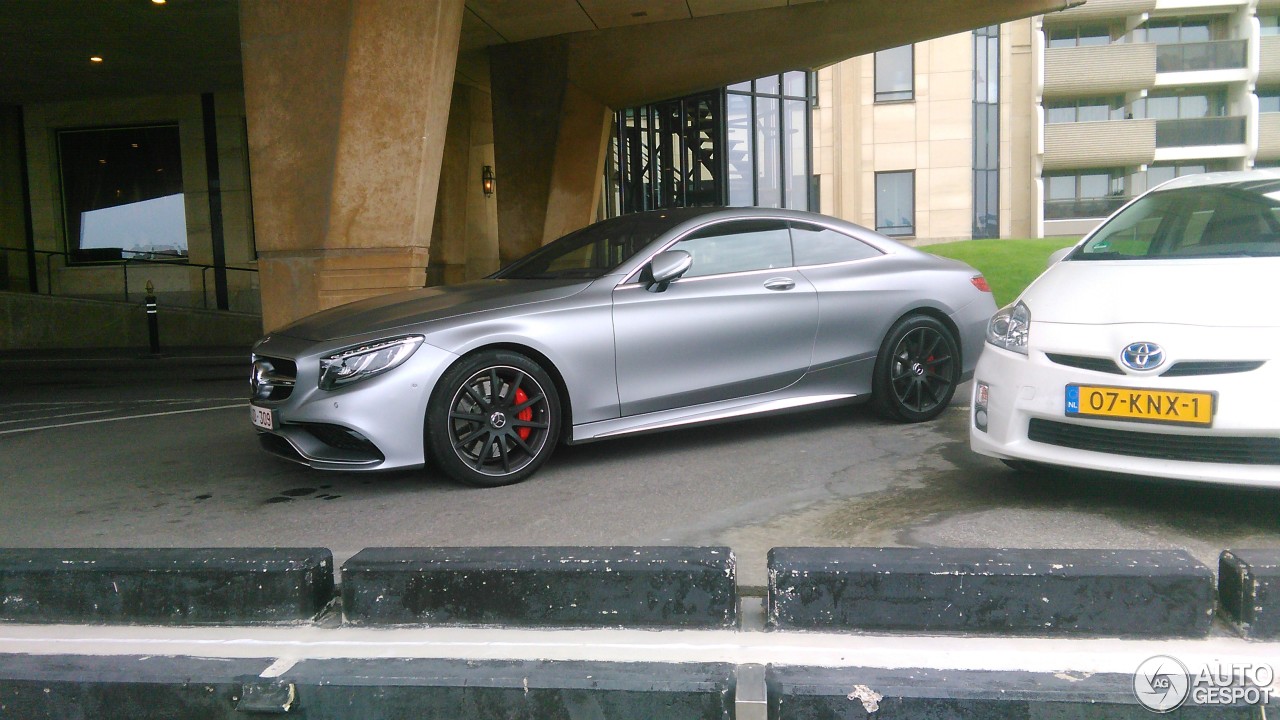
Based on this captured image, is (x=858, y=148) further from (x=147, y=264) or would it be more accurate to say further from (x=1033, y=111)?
(x=147, y=264)

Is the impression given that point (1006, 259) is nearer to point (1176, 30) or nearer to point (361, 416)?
point (1176, 30)

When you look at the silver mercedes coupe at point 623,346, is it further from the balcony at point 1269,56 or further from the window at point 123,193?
the balcony at point 1269,56

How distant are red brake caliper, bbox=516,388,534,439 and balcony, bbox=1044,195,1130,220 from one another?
127 feet

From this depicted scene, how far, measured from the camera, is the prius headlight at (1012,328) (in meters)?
4.40

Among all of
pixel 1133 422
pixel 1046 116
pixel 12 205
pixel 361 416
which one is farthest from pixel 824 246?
pixel 1046 116

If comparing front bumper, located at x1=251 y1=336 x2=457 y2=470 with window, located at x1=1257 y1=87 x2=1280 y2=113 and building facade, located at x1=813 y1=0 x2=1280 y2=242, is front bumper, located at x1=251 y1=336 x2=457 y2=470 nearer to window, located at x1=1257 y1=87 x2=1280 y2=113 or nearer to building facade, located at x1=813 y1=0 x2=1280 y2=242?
building facade, located at x1=813 y1=0 x2=1280 y2=242

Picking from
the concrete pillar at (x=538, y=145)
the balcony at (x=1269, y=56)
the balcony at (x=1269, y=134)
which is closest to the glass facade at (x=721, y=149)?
the concrete pillar at (x=538, y=145)

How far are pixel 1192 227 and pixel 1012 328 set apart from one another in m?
1.09

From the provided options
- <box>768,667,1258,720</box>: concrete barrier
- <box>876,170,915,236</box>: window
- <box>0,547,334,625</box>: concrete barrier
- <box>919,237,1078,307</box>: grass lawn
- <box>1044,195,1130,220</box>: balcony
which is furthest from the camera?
<box>1044,195,1130,220</box>: balcony

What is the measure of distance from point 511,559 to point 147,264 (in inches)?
769

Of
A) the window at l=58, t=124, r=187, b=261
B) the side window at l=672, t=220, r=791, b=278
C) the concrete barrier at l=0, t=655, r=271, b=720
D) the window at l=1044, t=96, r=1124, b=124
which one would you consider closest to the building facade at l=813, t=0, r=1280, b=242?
the window at l=1044, t=96, r=1124, b=124

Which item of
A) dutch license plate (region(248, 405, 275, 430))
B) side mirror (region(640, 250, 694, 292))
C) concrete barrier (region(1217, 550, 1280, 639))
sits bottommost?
concrete barrier (region(1217, 550, 1280, 639))

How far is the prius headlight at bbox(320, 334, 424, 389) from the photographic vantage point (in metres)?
4.74

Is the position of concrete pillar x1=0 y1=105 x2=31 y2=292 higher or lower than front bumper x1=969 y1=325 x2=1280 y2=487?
higher
